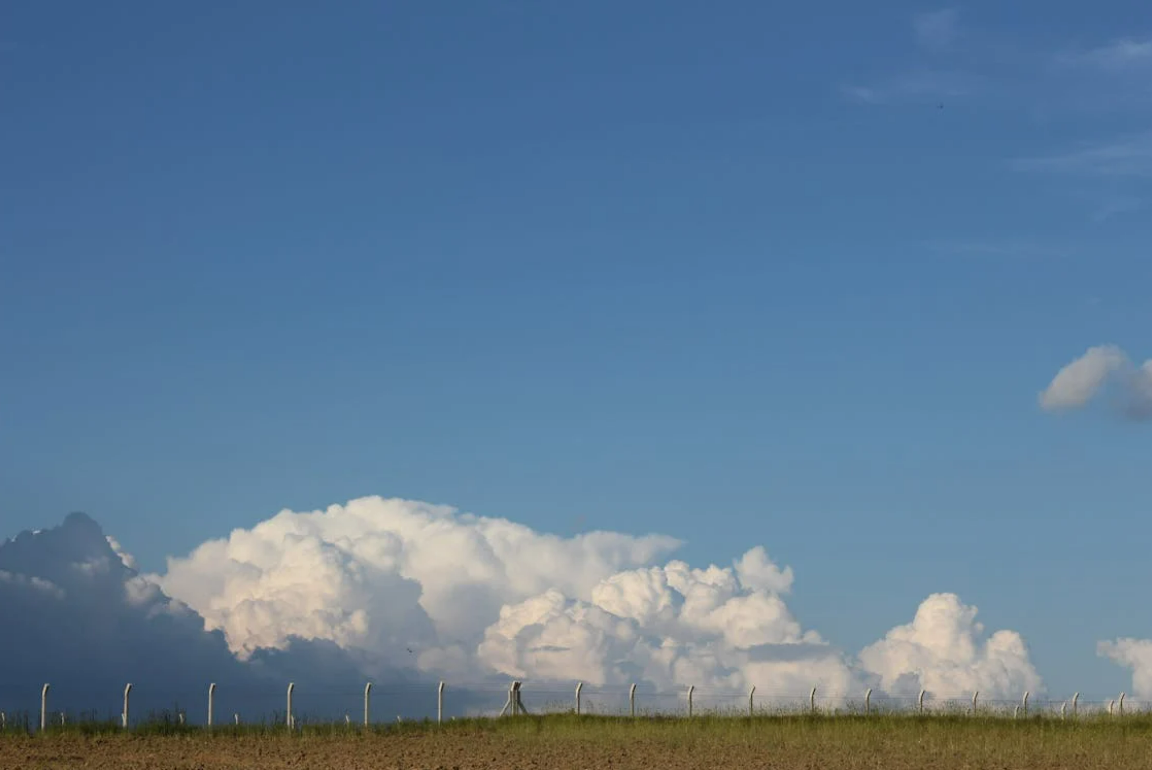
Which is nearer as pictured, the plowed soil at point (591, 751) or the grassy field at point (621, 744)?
the plowed soil at point (591, 751)

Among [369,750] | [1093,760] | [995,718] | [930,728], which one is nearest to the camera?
[1093,760]

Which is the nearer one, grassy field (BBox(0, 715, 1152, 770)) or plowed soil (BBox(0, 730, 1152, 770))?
plowed soil (BBox(0, 730, 1152, 770))

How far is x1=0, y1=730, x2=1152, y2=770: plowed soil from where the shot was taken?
132ft

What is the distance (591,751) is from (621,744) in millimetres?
3171

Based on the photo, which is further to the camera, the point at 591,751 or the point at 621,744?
the point at 621,744

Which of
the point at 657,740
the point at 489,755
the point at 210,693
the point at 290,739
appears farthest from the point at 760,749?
the point at 210,693

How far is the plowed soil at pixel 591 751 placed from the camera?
40.1 m

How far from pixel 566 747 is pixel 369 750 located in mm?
6093

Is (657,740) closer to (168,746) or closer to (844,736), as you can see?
(844,736)

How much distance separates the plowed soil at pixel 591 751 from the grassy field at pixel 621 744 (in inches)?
1.8

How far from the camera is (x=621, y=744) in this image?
155ft

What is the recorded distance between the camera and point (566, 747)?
1812 inches

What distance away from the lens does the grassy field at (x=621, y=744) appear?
133ft

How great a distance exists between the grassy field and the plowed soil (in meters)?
0.05
